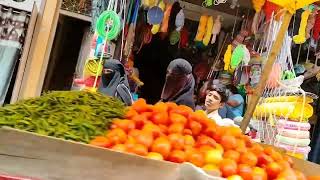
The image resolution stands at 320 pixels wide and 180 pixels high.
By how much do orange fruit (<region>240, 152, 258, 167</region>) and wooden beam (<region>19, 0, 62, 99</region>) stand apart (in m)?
3.08

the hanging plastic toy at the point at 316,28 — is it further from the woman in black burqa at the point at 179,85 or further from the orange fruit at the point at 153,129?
the orange fruit at the point at 153,129

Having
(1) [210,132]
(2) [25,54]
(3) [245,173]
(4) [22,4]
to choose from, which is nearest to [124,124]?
(1) [210,132]

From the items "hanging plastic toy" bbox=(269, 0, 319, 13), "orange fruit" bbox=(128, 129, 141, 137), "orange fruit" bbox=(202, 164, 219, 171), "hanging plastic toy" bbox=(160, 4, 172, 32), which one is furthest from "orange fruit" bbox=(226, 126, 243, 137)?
"hanging plastic toy" bbox=(160, 4, 172, 32)

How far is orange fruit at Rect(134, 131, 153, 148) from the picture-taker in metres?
1.72

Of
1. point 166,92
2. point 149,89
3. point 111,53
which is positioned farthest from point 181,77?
point 149,89

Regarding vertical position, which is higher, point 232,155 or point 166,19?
point 166,19

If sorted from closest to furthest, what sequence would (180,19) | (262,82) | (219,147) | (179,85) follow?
(219,147) → (262,82) → (179,85) → (180,19)

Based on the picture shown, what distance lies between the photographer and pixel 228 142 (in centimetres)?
192

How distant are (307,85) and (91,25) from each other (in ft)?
8.93

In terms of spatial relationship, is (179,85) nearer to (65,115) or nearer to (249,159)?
(249,159)

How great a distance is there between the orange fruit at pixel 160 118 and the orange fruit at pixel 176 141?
0.14 metres

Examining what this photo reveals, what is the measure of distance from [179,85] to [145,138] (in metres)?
2.46

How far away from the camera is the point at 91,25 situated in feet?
15.6

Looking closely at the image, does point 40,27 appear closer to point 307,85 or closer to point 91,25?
point 91,25
